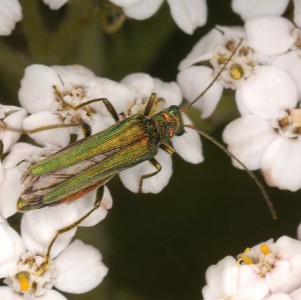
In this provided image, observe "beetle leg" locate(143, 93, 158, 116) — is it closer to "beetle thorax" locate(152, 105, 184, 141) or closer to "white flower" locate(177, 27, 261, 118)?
"beetle thorax" locate(152, 105, 184, 141)

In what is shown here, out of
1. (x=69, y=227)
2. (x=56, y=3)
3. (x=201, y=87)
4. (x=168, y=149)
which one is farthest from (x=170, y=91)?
(x=69, y=227)

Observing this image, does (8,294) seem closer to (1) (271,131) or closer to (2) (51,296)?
(2) (51,296)

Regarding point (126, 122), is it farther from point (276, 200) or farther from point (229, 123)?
point (276, 200)

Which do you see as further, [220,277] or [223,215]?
[223,215]

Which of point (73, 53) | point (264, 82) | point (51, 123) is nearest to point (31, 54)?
point (73, 53)

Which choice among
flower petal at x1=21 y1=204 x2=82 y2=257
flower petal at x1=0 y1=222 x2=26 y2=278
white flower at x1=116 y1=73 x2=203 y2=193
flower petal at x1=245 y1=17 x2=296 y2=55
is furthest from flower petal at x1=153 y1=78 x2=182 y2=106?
flower petal at x1=0 y1=222 x2=26 y2=278
